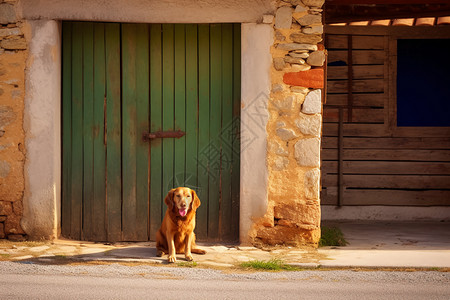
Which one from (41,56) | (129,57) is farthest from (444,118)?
(41,56)

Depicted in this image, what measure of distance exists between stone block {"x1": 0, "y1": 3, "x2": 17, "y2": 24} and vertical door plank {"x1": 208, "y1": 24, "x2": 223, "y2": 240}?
2.18 meters

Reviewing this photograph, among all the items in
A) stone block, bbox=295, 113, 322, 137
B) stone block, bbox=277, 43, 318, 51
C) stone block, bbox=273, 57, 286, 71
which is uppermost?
stone block, bbox=277, 43, 318, 51

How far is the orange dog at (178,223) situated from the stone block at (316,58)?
1.96 metres

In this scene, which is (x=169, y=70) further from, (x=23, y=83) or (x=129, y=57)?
(x=23, y=83)

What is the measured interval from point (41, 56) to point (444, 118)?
573 centimetres

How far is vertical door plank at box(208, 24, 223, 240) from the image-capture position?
672 cm

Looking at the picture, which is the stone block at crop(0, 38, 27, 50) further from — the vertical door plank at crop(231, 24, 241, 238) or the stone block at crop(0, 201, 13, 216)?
the vertical door plank at crop(231, 24, 241, 238)

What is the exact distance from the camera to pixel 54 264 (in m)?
5.48

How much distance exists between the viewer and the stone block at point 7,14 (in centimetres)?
650

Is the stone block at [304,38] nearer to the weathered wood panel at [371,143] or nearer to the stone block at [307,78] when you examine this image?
the stone block at [307,78]

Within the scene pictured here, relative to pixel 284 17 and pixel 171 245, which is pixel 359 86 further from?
pixel 171 245

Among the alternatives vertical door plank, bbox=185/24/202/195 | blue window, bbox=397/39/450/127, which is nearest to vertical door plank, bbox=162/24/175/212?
vertical door plank, bbox=185/24/202/195

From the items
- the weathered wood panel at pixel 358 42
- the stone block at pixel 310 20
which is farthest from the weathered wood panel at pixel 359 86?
the stone block at pixel 310 20

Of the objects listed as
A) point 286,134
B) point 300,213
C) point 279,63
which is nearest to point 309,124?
point 286,134
